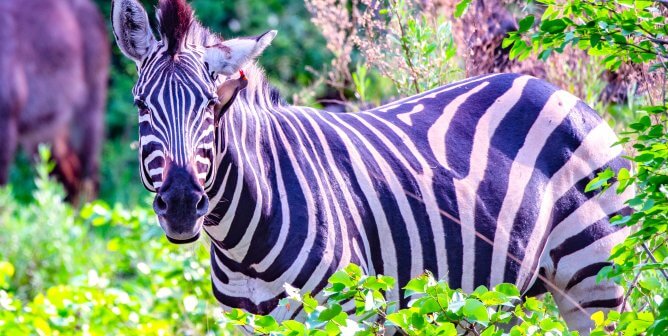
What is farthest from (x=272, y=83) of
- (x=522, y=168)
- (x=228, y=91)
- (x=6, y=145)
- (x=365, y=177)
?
(x=6, y=145)

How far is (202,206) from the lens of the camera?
11.1 feet

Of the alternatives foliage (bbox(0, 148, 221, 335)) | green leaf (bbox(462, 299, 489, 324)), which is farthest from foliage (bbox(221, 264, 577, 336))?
foliage (bbox(0, 148, 221, 335))

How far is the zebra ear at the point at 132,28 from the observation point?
3.69 m

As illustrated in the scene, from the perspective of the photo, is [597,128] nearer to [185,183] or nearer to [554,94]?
[554,94]

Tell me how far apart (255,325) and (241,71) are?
927 mm

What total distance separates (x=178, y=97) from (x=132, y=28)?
38cm

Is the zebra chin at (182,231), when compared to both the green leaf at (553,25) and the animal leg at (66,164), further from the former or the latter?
the animal leg at (66,164)

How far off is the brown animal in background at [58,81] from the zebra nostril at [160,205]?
32.9ft

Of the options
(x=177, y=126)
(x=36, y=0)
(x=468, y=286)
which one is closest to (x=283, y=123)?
(x=177, y=126)

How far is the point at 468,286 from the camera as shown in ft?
13.6

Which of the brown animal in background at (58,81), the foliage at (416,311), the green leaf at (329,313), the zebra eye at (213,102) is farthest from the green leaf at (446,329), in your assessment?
the brown animal in background at (58,81)

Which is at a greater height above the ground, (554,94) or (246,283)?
(554,94)

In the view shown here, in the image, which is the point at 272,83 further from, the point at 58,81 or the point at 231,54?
the point at 58,81

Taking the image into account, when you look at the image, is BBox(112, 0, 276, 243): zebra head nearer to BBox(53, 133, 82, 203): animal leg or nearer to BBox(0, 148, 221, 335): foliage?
BBox(0, 148, 221, 335): foliage
